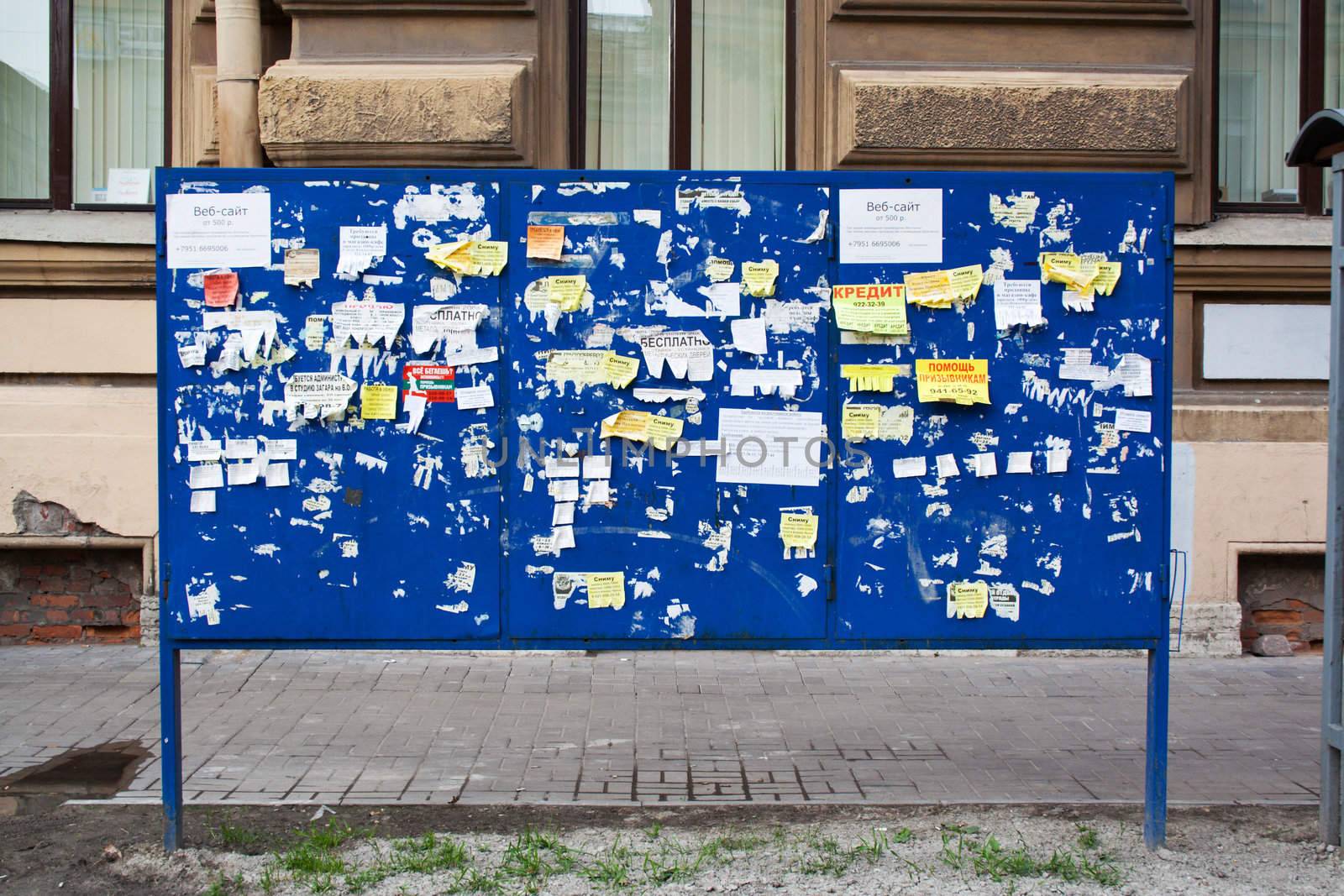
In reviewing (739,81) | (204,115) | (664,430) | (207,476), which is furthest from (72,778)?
(739,81)

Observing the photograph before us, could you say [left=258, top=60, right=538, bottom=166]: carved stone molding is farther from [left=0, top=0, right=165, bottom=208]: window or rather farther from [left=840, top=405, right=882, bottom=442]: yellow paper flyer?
[left=840, top=405, right=882, bottom=442]: yellow paper flyer

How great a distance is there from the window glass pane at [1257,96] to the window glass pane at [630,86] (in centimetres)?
356

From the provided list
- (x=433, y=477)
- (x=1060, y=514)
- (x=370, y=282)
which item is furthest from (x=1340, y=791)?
(x=370, y=282)

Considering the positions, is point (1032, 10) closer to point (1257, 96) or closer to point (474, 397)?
point (1257, 96)

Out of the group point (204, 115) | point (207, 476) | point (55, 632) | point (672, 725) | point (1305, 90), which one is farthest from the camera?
point (1305, 90)

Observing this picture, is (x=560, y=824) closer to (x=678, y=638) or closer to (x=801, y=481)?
(x=678, y=638)

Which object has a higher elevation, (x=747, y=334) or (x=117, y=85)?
(x=117, y=85)

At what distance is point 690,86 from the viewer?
319 inches

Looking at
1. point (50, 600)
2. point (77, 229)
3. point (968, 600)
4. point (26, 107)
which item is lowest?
point (50, 600)

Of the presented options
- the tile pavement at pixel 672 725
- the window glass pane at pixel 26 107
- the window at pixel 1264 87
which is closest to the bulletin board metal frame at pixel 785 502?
the tile pavement at pixel 672 725

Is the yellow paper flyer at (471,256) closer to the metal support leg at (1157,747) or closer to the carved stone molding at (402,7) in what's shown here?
the metal support leg at (1157,747)

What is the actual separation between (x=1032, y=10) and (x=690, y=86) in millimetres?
2133

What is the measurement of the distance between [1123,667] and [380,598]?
4666mm

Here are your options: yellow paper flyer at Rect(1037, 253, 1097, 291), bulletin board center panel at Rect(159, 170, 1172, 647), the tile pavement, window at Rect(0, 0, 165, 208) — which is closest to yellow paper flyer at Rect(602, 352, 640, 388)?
bulletin board center panel at Rect(159, 170, 1172, 647)
